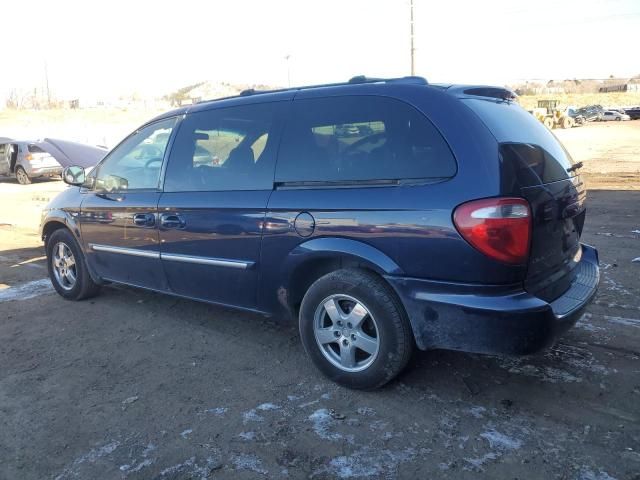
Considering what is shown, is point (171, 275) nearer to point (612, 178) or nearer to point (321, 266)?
point (321, 266)

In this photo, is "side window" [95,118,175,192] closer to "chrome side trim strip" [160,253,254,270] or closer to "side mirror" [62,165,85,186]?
"side mirror" [62,165,85,186]

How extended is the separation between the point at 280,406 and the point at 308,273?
857 millimetres

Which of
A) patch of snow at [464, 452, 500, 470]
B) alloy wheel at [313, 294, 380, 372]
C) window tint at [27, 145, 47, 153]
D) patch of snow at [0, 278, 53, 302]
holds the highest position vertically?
window tint at [27, 145, 47, 153]

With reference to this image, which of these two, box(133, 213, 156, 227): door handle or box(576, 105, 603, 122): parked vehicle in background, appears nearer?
box(133, 213, 156, 227): door handle

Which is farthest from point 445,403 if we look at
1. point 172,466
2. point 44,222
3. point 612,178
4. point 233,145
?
point 612,178

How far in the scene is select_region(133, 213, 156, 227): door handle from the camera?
4470 mm

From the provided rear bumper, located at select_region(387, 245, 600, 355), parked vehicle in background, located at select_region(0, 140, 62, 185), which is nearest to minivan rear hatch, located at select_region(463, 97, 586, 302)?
rear bumper, located at select_region(387, 245, 600, 355)

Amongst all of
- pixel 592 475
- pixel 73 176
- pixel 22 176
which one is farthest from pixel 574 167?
pixel 22 176

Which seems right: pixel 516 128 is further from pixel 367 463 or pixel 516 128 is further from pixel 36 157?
pixel 36 157

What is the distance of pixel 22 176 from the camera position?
1839 centimetres

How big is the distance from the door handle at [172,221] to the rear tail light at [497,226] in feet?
7.26

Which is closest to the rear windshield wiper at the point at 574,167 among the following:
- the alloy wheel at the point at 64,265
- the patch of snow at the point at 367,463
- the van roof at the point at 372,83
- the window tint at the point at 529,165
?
the window tint at the point at 529,165

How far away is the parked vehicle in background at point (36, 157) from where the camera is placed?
16159 millimetres

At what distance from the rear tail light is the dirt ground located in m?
0.96
